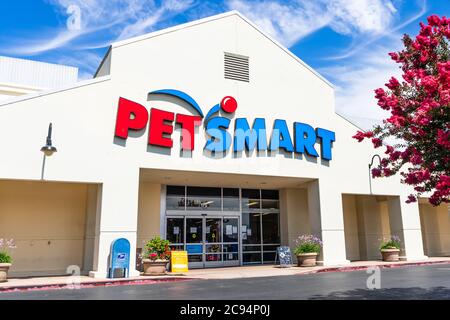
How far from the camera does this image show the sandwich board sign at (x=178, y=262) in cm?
1728

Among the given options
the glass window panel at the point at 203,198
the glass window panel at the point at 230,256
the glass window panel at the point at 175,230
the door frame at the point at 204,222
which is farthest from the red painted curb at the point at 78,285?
the glass window panel at the point at 230,256

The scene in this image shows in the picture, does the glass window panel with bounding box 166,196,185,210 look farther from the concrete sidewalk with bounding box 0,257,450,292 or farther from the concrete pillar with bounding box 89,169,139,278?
the concrete pillar with bounding box 89,169,139,278

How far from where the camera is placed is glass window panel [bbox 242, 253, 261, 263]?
70.9ft

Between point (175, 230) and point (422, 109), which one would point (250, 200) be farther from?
point (422, 109)

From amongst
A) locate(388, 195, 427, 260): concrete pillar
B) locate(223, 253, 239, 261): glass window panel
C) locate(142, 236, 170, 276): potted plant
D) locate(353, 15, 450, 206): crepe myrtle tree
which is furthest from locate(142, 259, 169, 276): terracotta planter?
locate(388, 195, 427, 260): concrete pillar

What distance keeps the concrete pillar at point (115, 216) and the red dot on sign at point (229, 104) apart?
16.1 feet

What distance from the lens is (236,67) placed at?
750 inches

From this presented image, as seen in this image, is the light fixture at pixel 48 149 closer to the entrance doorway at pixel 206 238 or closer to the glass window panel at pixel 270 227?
the entrance doorway at pixel 206 238

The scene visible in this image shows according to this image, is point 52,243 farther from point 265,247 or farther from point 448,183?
point 448,183

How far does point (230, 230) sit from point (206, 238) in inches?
56.8

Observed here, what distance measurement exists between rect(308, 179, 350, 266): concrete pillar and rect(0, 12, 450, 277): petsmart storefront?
0.07 m

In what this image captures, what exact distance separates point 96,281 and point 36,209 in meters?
5.33

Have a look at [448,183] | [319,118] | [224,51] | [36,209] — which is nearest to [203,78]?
[224,51]

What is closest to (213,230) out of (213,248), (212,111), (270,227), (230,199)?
(213,248)
